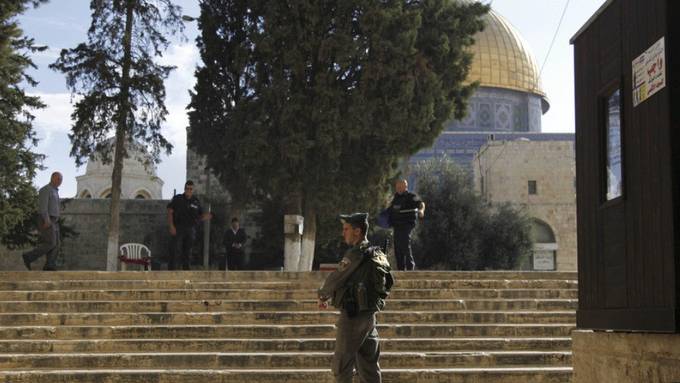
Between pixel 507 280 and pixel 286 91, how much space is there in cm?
904

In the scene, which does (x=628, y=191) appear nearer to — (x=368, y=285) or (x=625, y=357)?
(x=625, y=357)

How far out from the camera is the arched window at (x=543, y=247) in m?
31.9

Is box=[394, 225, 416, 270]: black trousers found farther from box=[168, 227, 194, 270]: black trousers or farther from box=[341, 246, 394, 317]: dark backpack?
box=[341, 246, 394, 317]: dark backpack

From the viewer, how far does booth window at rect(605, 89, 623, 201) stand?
6215 mm

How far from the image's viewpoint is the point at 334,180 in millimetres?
19625

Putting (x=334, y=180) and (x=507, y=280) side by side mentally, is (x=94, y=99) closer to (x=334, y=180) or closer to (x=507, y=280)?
(x=334, y=180)

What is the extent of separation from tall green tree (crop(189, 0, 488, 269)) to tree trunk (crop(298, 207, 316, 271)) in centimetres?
3

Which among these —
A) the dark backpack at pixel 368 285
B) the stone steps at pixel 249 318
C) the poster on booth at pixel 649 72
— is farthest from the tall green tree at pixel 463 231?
the poster on booth at pixel 649 72

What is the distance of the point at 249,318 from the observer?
988cm

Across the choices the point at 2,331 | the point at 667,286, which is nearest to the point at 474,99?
the point at 2,331

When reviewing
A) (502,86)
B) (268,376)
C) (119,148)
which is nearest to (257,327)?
(268,376)

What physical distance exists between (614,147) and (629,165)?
426 millimetres

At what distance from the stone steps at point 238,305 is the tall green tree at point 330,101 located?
28.8 feet

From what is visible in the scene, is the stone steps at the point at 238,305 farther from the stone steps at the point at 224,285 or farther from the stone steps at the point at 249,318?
the stone steps at the point at 224,285
